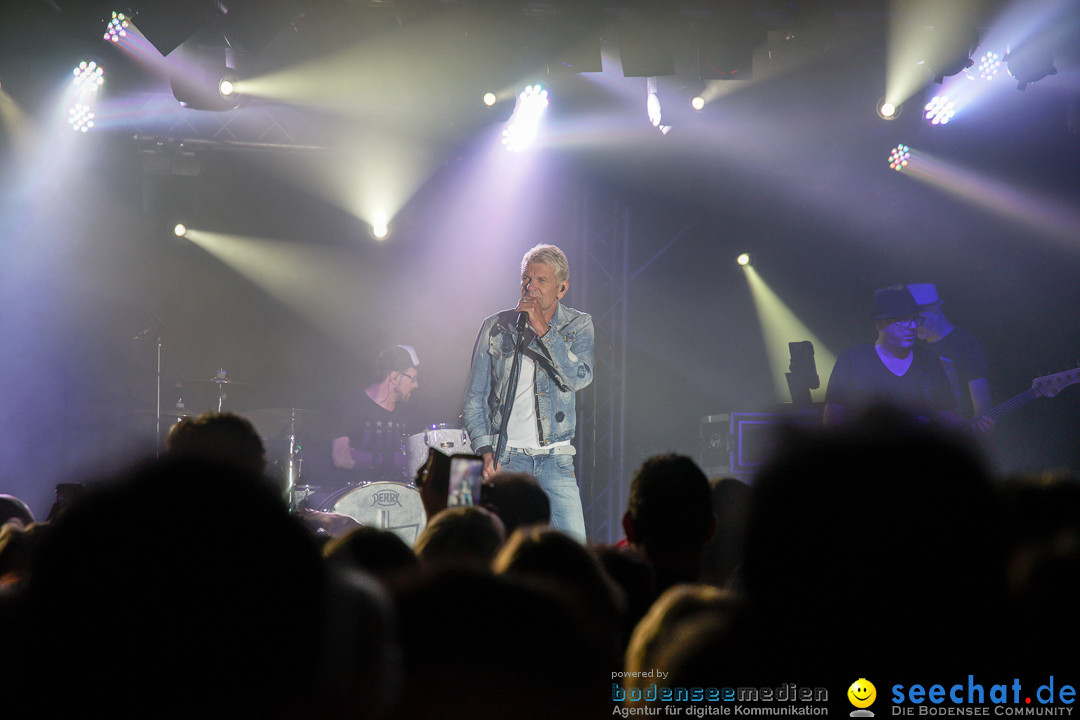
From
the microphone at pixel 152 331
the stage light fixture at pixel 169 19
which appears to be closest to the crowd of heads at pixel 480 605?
the stage light fixture at pixel 169 19

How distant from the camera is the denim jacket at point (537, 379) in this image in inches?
201

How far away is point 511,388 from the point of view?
511 centimetres

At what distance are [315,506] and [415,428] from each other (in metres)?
1.30

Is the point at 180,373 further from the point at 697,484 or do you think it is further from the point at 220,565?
the point at 220,565

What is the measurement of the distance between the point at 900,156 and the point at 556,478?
225 inches

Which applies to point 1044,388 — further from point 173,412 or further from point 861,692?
point 173,412

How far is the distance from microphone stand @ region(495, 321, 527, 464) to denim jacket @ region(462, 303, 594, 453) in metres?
0.05

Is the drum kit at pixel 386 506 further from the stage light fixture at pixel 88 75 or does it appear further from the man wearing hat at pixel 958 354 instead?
the stage light fixture at pixel 88 75

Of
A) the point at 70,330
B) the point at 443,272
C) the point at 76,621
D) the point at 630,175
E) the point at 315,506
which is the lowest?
the point at 315,506

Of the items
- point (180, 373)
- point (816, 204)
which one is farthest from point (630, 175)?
point (180, 373)

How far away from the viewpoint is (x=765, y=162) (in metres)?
→ 8.80

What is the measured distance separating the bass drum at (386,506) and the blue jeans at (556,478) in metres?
1.64

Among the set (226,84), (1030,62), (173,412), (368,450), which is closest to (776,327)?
(1030,62)

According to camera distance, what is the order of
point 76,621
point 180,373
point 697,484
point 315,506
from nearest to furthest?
point 76,621
point 697,484
point 315,506
point 180,373
